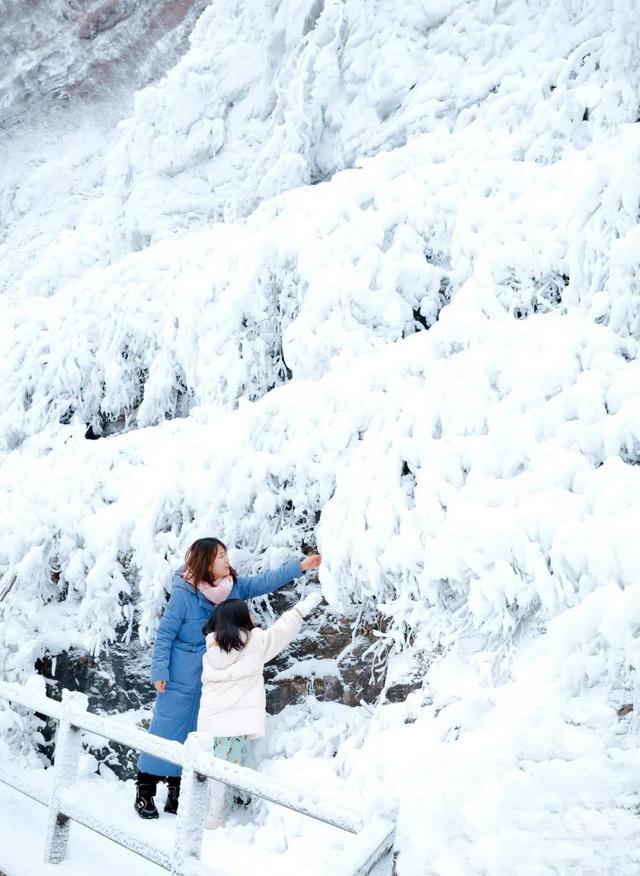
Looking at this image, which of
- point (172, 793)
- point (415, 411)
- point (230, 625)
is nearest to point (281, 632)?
point (230, 625)

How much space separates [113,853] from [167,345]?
4.27 m

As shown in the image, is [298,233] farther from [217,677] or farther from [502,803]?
[502,803]

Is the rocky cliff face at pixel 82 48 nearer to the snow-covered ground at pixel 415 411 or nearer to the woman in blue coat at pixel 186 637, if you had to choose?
the snow-covered ground at pixel 415 411

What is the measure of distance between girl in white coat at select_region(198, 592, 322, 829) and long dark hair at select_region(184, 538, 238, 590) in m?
0.28

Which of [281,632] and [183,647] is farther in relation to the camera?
[183,647]

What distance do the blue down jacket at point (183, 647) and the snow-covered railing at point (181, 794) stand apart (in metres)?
0.84

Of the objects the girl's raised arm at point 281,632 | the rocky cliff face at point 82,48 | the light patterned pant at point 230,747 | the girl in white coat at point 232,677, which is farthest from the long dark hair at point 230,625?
the rocky cliff face at point 82,48

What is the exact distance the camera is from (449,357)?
4938mm

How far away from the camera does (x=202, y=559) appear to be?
4602 millimetres

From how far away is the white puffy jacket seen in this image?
4.36 m

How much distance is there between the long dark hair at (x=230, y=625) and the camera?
432 centimetres

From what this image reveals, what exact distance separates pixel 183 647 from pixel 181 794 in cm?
154

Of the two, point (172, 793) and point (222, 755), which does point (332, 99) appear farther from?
point (172, 793)

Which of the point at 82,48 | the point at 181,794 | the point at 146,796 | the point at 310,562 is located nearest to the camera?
the point at 181,794
